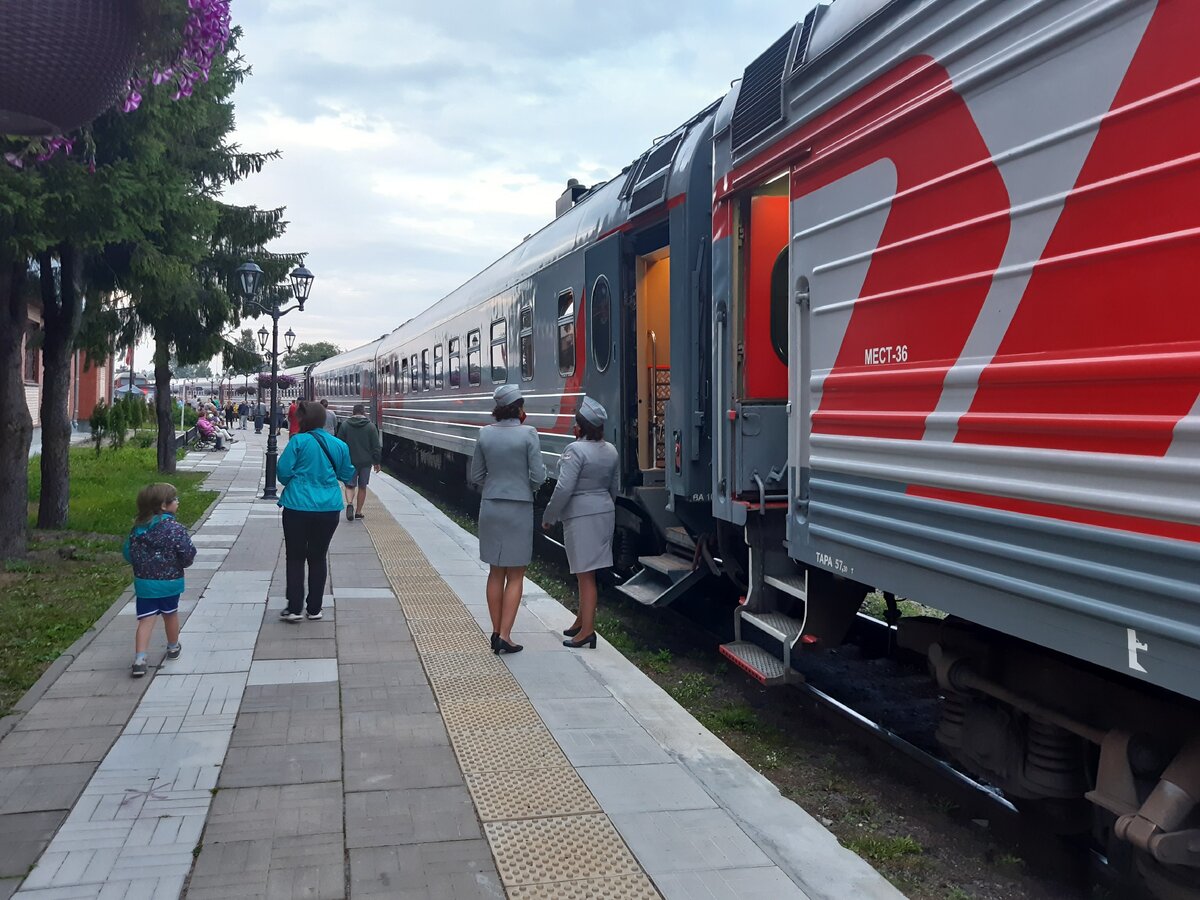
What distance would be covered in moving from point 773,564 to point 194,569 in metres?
6.58

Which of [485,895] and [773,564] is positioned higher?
[773,564]

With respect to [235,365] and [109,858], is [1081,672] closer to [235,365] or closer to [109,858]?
[109,858]

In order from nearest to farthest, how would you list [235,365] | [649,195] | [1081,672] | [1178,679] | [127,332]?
[1178,679], [1081,672], [649,195], [127,332], [235,365]

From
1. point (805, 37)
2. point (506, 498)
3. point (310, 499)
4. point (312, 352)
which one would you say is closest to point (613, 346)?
point (506, 498)

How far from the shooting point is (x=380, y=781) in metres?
4.45

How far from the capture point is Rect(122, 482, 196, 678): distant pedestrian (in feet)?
19.9

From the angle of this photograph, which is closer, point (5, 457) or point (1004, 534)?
point (1004, 534)

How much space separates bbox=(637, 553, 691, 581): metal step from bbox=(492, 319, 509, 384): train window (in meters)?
5.32

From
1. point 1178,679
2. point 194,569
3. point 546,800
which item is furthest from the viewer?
point 194,569

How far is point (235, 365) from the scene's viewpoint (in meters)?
23.3

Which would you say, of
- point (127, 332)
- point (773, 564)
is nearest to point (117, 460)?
point (127, 332)

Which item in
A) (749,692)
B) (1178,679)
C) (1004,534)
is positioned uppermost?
(1004,534)

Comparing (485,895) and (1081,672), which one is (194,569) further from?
(1081,672)

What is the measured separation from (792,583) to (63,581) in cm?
698
